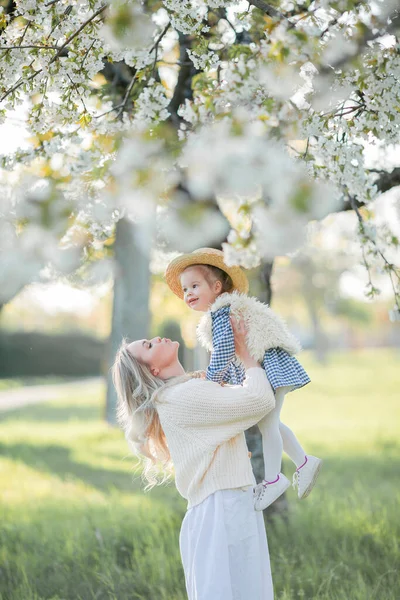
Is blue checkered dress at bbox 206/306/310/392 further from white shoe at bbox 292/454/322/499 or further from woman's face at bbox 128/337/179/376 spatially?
white shoe at bbox 292/454/322/499

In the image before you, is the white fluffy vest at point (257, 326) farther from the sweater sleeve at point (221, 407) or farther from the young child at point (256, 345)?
the sweater sleeve at point (221, 407)

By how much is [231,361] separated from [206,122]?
2.95 feet

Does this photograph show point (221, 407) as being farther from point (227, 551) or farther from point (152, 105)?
point (152, 105)

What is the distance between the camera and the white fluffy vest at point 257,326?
2.94m

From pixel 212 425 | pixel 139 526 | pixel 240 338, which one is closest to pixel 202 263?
pixel 240 338

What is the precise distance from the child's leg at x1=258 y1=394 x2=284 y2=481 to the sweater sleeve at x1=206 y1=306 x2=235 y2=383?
0.25 meters

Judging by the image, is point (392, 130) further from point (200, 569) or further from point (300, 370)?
point (200, 569)

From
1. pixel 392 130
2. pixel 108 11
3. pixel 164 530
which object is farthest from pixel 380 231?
pixel 164 530

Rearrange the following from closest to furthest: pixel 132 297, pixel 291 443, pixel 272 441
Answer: pixel 272 441
pixel 291 443
pixel 132 297

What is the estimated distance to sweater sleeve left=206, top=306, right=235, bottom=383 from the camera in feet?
9.55

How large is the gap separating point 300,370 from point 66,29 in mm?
Answer: 1665

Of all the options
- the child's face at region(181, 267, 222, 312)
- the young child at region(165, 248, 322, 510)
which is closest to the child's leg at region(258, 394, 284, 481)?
the young child at region(165, 248, 322, 510)

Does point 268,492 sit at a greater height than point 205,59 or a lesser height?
lesser

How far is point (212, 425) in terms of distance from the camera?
2768 millimetres
